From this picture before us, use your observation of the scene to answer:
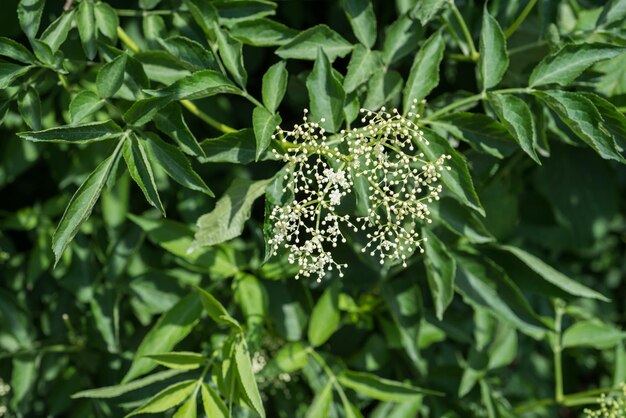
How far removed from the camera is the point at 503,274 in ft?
6.34

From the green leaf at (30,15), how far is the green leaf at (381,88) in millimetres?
740

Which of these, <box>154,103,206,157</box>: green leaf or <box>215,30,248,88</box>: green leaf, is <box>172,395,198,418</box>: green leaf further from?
<box>215,30,248,88</box>: green leaf

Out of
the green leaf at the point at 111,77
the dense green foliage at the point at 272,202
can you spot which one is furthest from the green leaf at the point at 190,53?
the green leaf at the point at 111,77

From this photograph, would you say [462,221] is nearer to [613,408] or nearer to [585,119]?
[585,119]

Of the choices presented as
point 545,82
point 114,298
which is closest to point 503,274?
point 545,82

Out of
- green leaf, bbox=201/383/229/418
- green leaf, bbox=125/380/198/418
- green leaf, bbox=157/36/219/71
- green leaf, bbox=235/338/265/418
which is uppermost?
green leaf, bbox=157/36/219/71

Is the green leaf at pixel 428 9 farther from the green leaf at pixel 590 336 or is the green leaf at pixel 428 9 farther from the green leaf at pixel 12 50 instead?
the green leaf at pixel 590 336

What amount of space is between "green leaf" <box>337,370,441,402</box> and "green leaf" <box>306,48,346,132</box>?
696mm

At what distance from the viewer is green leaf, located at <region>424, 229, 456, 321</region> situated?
1.75 metres

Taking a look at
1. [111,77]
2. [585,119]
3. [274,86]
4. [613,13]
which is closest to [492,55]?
[585,119]

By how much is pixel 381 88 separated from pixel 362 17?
0.18 metres

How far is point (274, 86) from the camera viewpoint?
160cm

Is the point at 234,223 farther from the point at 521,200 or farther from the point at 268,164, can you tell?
the point at 521,200

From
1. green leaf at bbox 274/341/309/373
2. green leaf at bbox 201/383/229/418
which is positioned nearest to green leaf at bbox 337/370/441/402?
green leaf at bbox 274/341/309/373
